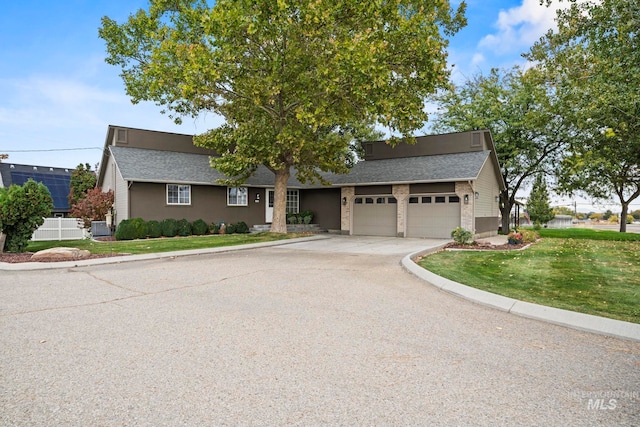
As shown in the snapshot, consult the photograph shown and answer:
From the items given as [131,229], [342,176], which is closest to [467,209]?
[342,176]

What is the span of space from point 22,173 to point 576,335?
37.0 metres

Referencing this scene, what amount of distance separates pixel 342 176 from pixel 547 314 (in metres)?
18.2

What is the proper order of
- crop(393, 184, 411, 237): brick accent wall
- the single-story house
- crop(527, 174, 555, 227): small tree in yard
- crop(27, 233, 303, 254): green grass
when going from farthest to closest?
1. crop(527, 174, 555, 227): small tree in yard
2. crop(393, 184, 411, 237): brick accent wall
3. the single-story house
4. crop(27, 233, 303, 254): green grass

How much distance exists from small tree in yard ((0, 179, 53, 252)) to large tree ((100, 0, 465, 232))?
19.6 feet

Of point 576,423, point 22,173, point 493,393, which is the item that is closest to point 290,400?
point 493,393

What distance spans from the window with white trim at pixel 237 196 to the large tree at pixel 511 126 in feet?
44.6

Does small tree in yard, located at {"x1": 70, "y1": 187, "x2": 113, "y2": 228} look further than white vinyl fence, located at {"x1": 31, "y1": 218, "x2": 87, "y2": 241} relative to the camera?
Yes

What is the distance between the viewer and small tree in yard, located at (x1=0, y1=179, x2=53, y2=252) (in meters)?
11.7

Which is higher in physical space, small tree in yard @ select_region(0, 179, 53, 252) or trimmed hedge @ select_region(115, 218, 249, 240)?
small tree in yard @ select_region(0, 179, 53, 252)

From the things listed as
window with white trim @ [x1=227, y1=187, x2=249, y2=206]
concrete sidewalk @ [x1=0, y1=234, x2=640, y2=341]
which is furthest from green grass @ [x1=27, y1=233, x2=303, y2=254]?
window with white trim @ [x1=227, y1=187, x2=249, y2=206]

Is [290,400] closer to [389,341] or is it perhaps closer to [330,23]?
[389,341]

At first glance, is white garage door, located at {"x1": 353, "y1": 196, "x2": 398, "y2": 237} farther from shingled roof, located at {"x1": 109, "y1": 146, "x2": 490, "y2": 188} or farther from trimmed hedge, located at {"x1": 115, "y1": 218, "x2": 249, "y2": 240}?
trimmed hedge, located at {"x1": 115, "y1": 218, "x2": 249, "y2": 240}

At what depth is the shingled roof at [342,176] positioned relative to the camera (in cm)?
1911

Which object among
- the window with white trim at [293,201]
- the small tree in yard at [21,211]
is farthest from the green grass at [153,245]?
the window with white trim at [293,201]
